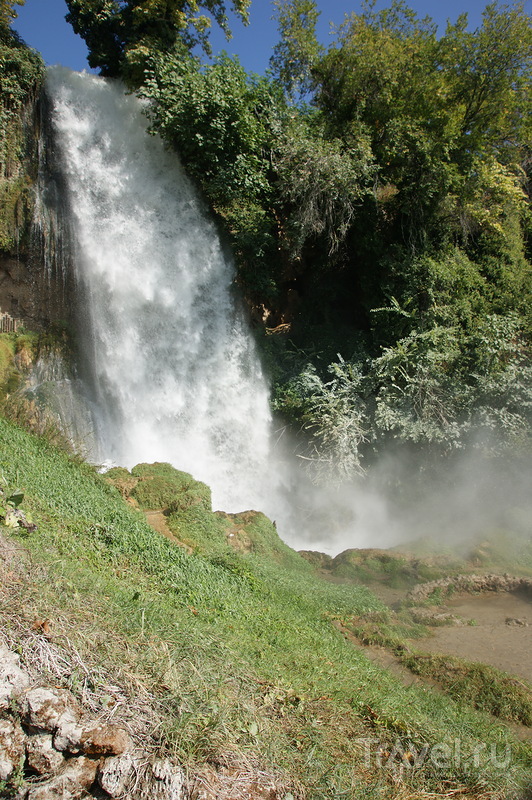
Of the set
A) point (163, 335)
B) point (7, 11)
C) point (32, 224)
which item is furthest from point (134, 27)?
point (163, 335)

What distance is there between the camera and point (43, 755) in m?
3.29

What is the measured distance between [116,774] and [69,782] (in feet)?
0.88

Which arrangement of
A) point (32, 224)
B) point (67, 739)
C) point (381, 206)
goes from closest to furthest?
point (67, 739) → point (32, 224) → point (381, 206)

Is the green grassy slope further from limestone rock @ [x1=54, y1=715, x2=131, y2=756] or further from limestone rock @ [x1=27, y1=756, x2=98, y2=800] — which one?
limestone rock @ [x1=27, y1=756, x2=98, y2=800]

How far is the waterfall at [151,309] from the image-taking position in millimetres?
12273

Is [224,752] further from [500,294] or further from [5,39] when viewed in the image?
[5,39]

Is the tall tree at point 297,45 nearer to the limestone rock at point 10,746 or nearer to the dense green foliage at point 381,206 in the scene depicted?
the dense green foliage at point 381,206

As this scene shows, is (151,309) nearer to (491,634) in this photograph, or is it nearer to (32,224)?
(32,224)

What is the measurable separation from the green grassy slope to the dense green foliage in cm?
656

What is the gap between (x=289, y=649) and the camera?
18.4 feet

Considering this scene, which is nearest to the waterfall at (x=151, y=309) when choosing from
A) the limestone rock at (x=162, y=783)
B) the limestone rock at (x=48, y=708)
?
the limestone rock at (x=48, y=708)

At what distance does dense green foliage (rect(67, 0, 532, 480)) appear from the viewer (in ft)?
42.1

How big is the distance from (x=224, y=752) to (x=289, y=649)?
216 cm

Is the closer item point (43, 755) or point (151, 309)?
point (43, 755)
